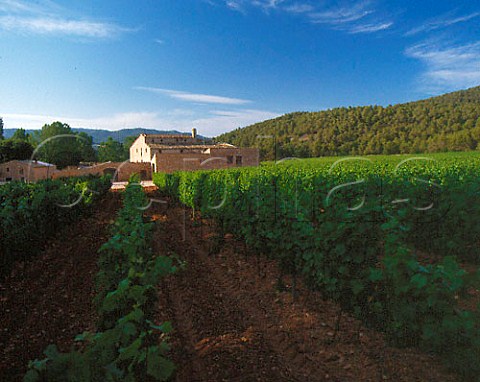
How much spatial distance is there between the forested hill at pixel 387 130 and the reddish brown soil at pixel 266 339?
52.7m

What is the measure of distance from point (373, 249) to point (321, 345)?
1487 millimetres

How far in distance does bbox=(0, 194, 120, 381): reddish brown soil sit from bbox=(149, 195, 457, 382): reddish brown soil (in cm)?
146

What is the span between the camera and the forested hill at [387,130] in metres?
63.2

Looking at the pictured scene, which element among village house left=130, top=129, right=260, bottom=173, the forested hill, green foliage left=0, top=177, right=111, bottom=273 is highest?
the forested hill

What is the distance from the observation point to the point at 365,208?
5016 mm

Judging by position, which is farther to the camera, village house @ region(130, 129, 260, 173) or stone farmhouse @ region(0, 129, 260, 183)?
village house @ region(130, 129, 260, 173)

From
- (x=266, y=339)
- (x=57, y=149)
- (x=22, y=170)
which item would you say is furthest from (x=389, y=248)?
(x=57, y=149)

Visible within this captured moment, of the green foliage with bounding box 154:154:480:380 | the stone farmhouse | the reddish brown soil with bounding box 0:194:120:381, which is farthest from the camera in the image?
the stone farmhouse

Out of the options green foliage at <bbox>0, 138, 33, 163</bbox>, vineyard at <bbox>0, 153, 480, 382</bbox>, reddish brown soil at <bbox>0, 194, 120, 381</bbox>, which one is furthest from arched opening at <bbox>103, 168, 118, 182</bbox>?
vineyard at <bbox>0, 153, 480, 382</bbox>

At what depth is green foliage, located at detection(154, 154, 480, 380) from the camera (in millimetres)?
3500

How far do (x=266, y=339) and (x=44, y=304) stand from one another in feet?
13.7

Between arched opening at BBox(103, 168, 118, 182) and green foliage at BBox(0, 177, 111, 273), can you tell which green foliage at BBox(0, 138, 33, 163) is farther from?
green foliage at BBox(0, 177, 111, 273)

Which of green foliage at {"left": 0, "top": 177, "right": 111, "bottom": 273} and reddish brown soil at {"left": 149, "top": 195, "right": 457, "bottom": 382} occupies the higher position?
green foliage at {"left": 0, "top": 177, "right": 111, "bottom": 273}

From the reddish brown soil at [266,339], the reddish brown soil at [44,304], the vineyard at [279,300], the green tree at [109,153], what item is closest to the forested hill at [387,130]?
the green tree at [109,153]
